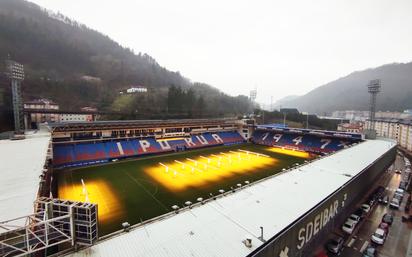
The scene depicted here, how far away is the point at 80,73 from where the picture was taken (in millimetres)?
94062

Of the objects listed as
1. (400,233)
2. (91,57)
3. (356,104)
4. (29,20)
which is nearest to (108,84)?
(91,57)

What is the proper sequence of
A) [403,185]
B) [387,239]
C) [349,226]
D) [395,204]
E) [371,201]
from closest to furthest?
[387,239]
[349,226]
[395,204]
[371,201]
[403,185]

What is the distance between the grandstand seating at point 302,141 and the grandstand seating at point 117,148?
11.3 meters

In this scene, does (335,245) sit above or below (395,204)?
above

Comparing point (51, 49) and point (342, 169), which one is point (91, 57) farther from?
point (342, 169)

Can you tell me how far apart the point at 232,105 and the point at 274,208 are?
97.0 m

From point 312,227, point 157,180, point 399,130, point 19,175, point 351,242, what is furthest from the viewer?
point 399,130

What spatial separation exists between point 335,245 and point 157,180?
2022cm

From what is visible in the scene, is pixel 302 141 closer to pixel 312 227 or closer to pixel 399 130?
pixel 399 130

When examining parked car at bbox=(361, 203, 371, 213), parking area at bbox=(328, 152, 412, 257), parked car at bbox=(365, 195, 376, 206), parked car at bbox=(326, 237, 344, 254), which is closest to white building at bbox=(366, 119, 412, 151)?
parked car at bbox=(365, 195, 376, 206)

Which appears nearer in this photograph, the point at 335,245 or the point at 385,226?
the point at 335,245

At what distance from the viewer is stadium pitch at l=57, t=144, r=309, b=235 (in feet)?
60.5

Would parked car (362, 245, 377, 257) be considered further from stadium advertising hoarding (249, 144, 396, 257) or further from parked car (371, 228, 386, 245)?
stadium advertising hoarding (249, 144, 396, 257)

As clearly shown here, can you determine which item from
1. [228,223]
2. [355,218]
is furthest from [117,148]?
[355,218]
